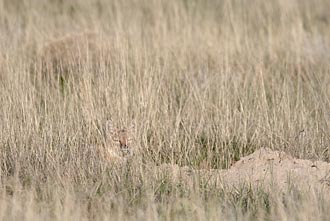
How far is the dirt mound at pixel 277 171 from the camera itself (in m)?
6.45

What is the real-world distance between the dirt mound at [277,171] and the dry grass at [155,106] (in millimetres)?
249

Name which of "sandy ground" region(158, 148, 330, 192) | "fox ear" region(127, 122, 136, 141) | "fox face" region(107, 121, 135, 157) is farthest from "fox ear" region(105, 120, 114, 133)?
"sandy ground" region(158, 148, 330, 192)

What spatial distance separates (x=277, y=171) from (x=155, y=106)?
5.81 ft

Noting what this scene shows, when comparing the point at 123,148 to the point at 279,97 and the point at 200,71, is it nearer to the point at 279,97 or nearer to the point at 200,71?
the point at 279,97

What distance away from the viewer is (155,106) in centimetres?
812

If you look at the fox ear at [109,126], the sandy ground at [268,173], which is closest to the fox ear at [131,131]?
the fox ear at [109,126]

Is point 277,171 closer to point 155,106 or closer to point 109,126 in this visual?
point 109,126

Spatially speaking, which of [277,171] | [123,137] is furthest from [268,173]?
[123,137]

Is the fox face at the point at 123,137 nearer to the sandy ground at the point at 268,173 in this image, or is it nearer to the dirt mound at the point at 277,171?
the sandy ground at the point at 268,173

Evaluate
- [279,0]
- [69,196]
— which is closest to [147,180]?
[69,196]

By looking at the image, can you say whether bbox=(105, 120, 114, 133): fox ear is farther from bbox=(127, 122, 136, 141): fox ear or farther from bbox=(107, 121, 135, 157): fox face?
bbox=(127, 122, 136, 141): fox ear

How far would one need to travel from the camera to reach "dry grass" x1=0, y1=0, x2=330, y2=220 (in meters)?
5.90

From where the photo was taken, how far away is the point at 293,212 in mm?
5574

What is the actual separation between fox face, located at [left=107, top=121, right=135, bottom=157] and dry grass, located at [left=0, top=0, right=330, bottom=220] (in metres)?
0.08
